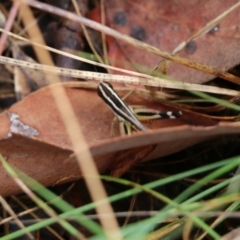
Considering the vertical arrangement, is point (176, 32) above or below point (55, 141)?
above

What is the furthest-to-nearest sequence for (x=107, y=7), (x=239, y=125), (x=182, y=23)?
(x=107, y=7), (x=182, y=23), (x=239, y=125)

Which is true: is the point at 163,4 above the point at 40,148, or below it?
above

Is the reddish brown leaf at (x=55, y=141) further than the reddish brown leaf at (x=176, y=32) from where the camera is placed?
No

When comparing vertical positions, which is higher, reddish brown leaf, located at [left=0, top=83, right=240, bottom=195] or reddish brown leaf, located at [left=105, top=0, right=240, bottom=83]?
reddish brown leaf, located at [left=105, top=0, right=240, bottom=83]

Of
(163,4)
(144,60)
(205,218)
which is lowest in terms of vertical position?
(205,218)

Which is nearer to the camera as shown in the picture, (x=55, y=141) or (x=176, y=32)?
(x=55, y=141)

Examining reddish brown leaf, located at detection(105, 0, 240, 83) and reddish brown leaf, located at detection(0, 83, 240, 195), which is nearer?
reddish brown leaf, located at detection(0, 83, 240, 195)

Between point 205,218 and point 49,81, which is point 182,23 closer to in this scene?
point 49,81

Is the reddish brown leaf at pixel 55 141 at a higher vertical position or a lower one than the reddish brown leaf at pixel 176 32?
lower

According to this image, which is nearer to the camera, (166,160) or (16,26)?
(166,160)

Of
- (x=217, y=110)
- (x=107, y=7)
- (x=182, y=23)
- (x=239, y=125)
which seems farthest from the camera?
(x=107, y=7)

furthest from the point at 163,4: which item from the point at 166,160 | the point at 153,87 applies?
the point at 166,160
